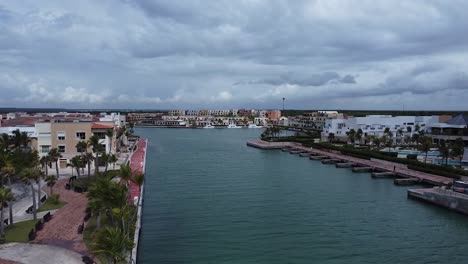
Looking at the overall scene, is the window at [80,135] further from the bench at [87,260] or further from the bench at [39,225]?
the bench at [87,260]

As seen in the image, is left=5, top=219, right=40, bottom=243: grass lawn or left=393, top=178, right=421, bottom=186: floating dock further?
left=393, top=178, right=421, bottom=186: floating dock

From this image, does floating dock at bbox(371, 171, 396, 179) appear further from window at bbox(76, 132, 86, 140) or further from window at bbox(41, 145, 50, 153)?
window at bbox(41, 145, 50, 153)

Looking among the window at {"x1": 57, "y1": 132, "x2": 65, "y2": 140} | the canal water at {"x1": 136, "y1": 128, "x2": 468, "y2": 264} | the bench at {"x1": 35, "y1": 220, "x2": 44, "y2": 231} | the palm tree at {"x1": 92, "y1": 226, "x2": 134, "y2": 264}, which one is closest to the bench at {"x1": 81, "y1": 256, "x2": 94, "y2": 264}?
the canal water at {"x1": 136, "y1": 128, "x2": 468, "y2": 264}

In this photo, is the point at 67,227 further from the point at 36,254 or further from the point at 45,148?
the point at 45,148

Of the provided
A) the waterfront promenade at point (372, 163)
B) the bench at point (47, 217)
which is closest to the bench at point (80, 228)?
the bench at point (47, 217)

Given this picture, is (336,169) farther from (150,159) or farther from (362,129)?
(362,129)
